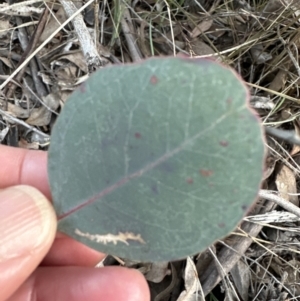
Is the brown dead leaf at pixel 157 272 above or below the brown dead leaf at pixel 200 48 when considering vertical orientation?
below

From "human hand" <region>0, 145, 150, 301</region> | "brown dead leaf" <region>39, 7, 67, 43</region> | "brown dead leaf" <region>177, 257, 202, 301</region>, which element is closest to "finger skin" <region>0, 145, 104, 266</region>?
"human hand" <region>0, 145, 150, 301</region>

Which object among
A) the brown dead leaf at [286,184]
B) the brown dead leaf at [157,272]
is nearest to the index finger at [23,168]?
the brown dead leaf at [157,272]

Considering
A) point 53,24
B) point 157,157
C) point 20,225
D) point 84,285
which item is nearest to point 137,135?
point 157,157

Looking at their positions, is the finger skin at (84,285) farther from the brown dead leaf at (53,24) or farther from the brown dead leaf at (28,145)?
the brown dead leaf at (53,24)

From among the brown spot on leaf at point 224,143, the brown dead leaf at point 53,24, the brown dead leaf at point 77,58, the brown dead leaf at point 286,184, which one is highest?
the brown spot on leaf at point 224,143

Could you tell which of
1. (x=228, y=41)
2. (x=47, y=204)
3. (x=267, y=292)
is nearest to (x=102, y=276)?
(x=47, y=204)

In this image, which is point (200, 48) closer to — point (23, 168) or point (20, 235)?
point (23, 168)

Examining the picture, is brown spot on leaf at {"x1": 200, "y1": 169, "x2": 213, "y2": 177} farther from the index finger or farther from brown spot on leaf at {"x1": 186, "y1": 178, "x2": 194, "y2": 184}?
the index finger
